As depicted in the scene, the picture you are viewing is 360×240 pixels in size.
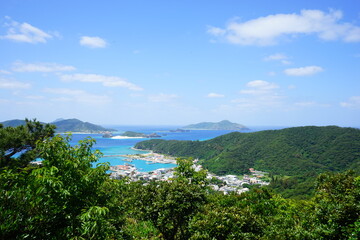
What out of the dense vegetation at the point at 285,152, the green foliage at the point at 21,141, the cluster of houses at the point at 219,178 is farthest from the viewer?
the dense vegetation at the point at 285,152

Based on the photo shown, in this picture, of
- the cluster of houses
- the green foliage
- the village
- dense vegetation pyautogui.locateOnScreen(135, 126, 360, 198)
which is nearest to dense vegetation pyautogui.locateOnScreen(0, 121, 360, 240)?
the green foliage

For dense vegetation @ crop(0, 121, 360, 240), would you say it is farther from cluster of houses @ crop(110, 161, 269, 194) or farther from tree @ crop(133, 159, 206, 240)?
cluster of houses @ crop(110, 161, 269, 194)

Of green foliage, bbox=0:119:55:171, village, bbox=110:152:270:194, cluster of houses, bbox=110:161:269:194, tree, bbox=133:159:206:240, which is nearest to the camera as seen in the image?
tree, bbox=133:159:206:240

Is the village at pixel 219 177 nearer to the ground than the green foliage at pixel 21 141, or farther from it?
nearer to the ground

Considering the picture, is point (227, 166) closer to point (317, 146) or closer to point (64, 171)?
point (317, 146)

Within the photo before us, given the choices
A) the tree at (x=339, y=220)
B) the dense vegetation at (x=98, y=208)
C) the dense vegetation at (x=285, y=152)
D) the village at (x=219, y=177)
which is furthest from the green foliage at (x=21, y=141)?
the dense vegetation at (x=285, y=152)

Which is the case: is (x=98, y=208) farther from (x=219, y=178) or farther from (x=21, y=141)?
(x=219, y=178)

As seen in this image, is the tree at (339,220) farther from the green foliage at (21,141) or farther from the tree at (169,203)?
the green foliage at (21,141)

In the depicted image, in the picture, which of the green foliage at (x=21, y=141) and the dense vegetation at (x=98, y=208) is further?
the green foliage at (x=21, y=141)
